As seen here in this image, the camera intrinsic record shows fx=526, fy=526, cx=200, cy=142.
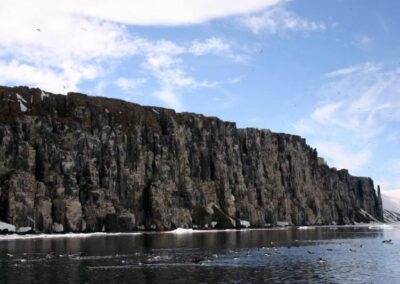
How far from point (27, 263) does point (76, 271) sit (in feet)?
42.2

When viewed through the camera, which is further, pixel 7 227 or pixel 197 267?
pixel 7 227

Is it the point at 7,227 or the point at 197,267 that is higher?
the point at 7,227

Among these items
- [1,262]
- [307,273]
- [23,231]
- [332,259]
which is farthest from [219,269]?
[23,231]

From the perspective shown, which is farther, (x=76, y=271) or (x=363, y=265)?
(x=363, y=265)

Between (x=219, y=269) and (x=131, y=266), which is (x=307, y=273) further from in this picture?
(x=131, y=266)

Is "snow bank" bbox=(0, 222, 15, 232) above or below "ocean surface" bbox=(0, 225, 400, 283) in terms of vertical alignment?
above

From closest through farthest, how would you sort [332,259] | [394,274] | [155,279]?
1. [155,279]
2. [394,274]
3. [332,259]

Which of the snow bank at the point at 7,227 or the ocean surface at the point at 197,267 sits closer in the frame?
the ocean surface at the point at 197,267

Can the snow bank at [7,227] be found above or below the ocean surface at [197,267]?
above

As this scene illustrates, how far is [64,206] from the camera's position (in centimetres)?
19600

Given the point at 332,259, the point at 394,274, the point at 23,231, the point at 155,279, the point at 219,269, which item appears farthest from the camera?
the point at 23,231

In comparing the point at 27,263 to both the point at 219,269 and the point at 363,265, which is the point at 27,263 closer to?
the point at 219,269

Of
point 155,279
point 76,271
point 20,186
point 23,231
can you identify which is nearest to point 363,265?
point 155,279

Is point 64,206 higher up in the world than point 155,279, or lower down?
higher up
